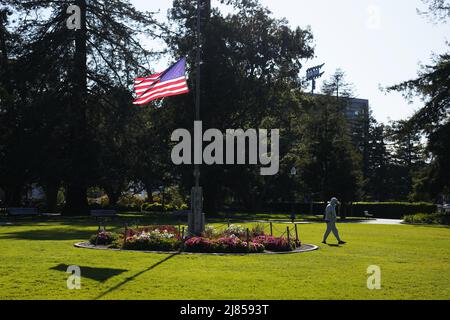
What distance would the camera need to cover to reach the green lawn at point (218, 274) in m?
10.7

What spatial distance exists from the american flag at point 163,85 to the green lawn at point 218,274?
581 cm

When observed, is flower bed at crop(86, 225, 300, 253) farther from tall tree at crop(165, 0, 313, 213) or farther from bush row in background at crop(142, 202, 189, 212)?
bush row in background at crop(142, 202, 189, 212)

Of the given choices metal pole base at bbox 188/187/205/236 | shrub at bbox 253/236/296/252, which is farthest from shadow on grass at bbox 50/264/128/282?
metal pole base at bbox 188/187/205/236

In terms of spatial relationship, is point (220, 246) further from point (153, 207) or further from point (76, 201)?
point (153, 207)

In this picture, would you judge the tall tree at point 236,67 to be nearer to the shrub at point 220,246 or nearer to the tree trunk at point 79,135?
the tree trunk at point 79,135

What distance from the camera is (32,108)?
1635 inches

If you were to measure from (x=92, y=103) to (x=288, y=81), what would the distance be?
17721 millimetres

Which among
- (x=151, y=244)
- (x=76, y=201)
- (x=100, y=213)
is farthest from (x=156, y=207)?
(x=151, y=244)

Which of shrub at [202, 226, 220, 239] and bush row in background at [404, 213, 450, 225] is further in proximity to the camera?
bush row in background at [404, 213, 450, 225]

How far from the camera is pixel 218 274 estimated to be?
42.9ft

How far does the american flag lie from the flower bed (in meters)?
4.77

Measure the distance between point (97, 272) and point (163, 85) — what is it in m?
9.07

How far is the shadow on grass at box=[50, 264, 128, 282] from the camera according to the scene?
12.3 metres
